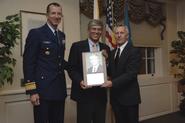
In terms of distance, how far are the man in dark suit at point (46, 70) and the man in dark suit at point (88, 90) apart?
0.51ft

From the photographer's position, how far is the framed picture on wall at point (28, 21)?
130 inches

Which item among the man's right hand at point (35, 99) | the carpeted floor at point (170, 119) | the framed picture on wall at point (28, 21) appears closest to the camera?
the man's right hand at point (35, 99)

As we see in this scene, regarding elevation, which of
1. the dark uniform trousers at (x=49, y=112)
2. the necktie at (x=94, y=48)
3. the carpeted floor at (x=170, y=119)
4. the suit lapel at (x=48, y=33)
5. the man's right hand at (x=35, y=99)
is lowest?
the carpeted floor at (x=170, y=119)

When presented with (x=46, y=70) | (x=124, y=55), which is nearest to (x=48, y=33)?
(x=46, y=70)

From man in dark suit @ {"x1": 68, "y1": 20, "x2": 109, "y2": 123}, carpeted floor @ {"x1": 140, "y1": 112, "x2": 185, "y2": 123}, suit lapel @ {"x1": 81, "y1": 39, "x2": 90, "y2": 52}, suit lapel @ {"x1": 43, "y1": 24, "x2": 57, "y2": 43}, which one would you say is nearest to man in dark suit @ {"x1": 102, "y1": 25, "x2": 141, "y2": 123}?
man in dark suit @ {"x1": 68, "y1": 20, "x2": 109, "y2": 123}

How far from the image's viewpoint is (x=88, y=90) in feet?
8.46

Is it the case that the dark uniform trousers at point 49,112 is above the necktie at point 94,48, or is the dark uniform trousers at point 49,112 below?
below

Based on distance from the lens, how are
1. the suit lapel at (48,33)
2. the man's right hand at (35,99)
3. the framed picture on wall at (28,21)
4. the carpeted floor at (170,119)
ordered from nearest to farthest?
the man's right hand at (35,99), the suit lapel at (48,33), the framed picture on wall at (28,21), the carpeted floor at (170,119)

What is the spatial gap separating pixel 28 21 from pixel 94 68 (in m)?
1.19

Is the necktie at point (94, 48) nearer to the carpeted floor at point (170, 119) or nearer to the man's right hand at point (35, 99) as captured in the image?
the man's right hand at point (35, 99)

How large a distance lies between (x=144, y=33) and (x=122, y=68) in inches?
103

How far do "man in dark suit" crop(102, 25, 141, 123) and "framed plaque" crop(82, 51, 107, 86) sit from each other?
0.09 metres

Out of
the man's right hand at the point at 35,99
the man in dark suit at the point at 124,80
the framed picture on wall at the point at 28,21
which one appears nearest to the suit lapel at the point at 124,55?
the man in dark suit at the point at 124,80

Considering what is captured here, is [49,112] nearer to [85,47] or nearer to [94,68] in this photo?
[94,68]
